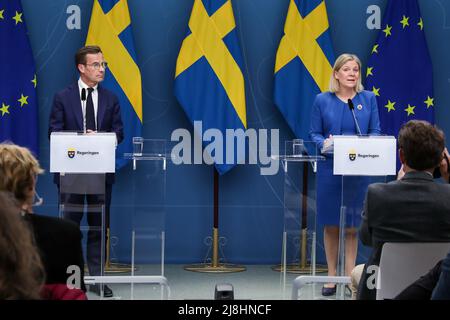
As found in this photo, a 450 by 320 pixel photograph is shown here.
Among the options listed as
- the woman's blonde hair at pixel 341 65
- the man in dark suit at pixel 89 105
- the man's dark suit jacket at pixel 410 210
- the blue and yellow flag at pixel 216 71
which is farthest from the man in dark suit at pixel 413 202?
the blue and yellow flag at pixel 216 71

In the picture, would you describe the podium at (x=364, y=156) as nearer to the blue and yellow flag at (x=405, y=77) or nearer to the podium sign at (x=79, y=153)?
the podium sign at (x=79, y=153)

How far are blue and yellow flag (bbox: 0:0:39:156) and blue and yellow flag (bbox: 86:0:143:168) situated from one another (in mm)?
656

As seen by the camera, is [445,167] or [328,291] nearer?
[445,167]

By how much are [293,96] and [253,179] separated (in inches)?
37.3

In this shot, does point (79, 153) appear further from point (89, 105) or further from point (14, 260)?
point (14, 260)

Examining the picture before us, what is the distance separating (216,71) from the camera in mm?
8445

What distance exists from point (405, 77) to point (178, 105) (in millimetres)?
2318

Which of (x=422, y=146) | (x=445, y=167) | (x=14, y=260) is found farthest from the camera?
(x=445, y=167)

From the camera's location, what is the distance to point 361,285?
4285 millimetres

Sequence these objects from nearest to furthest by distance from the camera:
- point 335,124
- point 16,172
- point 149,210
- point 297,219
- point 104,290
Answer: point 16,172, point 149,210, point 297,219, point 104,290, point 335,124

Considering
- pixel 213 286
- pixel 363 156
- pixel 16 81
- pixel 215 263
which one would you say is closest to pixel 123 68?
pixel 16 81

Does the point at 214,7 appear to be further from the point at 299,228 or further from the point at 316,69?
the point at 299,228

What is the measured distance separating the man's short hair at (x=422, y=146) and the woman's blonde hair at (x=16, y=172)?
1.83m

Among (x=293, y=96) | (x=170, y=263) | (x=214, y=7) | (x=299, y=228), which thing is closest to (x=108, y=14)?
(x=214, y=7)
